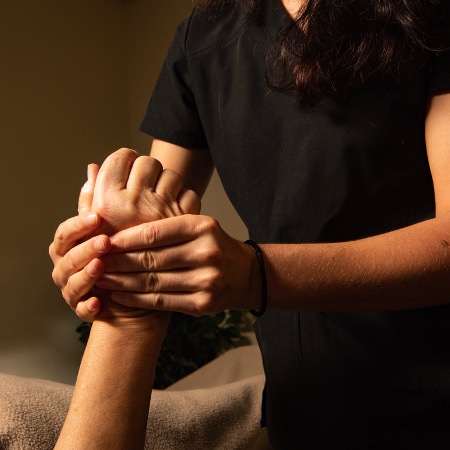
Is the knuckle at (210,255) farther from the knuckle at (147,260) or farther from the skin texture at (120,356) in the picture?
the skin texture at (120,356)

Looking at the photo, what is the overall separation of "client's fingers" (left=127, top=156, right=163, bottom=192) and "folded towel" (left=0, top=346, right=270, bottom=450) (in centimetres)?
43

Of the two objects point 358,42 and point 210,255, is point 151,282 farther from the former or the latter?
point 358,42

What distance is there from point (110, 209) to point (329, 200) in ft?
1.07

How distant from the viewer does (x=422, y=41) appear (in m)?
0.74

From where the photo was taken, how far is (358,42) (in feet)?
2.55

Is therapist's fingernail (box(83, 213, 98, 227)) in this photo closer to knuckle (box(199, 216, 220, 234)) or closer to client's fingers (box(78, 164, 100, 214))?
client's fingers (box(78, 164, 100, 214))

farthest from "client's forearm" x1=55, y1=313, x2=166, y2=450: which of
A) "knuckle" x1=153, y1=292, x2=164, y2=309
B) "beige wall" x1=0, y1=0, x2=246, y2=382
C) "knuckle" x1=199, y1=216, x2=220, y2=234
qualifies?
"beige wall" x1=0, y1=0, x2=246, y2=382

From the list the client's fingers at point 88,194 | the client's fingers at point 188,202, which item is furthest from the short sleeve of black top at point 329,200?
the client's fingers at point 88,194

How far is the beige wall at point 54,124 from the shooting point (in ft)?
8.90

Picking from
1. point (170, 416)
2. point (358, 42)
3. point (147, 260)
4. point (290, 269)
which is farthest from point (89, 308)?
point (358, 42)

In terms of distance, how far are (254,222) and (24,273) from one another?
7.09ft

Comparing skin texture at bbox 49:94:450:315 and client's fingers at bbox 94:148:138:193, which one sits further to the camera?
client's fingers at bbox 94:148:138:193

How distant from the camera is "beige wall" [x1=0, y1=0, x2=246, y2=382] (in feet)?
8.90

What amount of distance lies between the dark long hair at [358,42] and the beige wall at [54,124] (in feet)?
6.97
